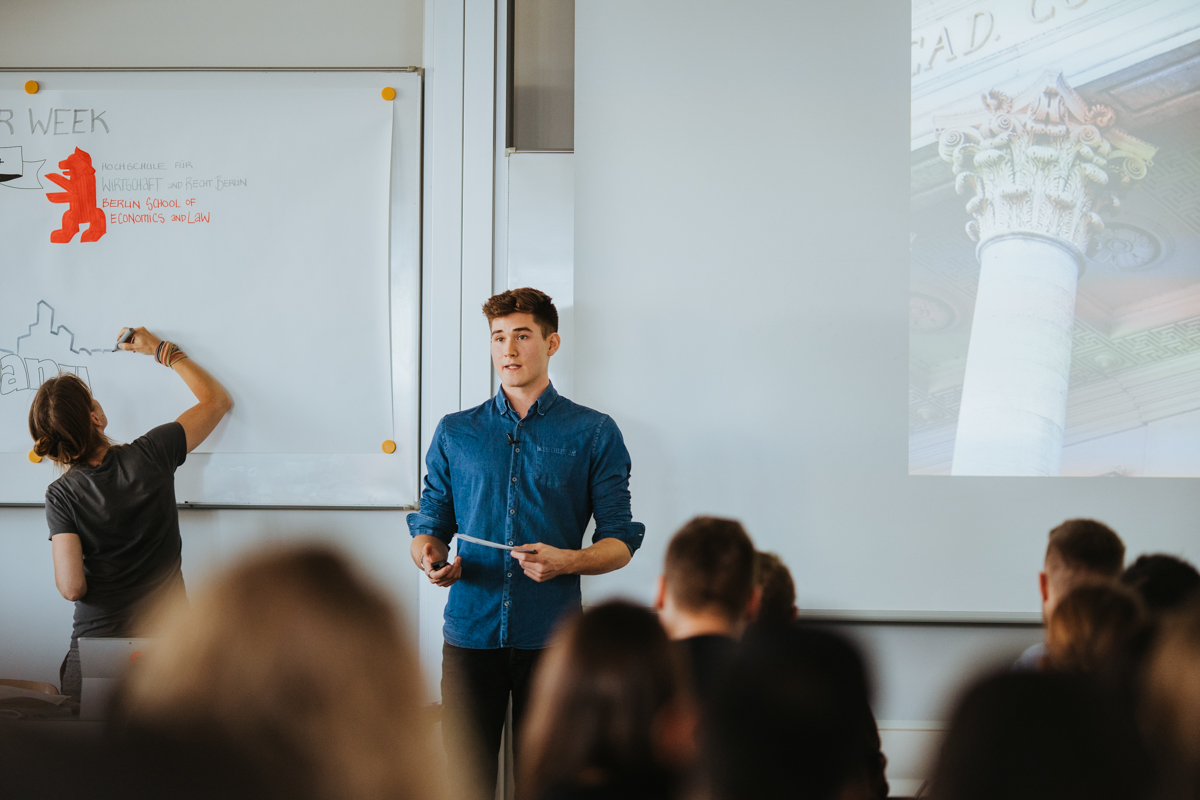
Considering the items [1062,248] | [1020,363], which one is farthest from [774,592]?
[1062,248]

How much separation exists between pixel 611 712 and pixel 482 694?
1.19 metres

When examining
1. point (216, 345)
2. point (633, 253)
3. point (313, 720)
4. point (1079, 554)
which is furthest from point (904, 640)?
point (216, 345)

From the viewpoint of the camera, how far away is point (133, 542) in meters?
2.22

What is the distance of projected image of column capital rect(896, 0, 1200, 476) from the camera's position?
243 centimetres

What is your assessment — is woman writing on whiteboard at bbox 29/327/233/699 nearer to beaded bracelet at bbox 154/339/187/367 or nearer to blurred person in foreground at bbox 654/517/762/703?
beaded bracelet at bbox 154/339/187/367

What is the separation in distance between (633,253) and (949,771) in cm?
189

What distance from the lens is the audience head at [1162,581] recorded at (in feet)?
4.80

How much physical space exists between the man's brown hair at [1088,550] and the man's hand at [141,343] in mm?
2534

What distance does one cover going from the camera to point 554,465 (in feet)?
6.68

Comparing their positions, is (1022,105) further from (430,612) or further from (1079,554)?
(430,612)

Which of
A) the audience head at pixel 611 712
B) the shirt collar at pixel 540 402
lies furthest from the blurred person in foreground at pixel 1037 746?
the shirt collar at pixel 540 402

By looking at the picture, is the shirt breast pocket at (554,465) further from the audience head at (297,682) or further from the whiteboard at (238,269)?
the audience head at (297,682)

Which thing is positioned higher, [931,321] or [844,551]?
[931,321]

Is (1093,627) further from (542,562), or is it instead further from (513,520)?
(513,520)
